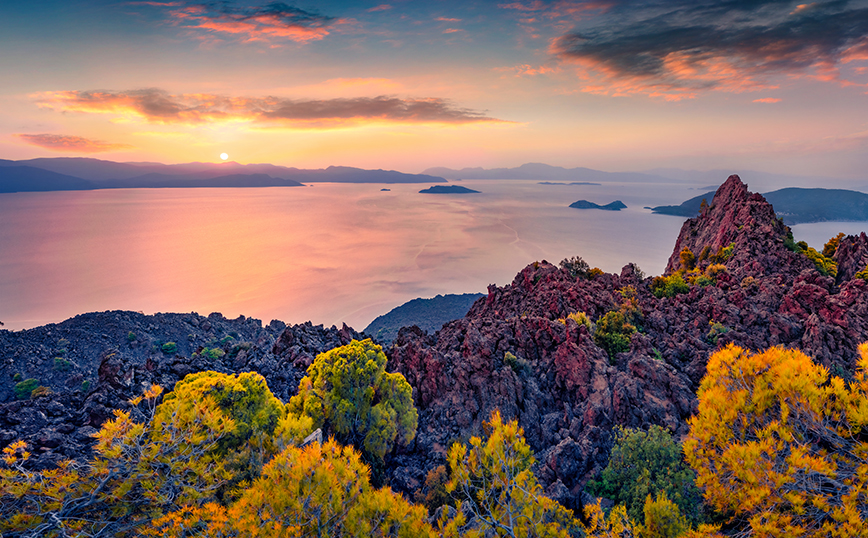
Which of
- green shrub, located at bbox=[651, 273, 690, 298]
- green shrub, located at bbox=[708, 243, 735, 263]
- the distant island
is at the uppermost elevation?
the distant island

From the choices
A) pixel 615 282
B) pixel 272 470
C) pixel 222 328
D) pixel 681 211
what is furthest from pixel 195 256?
pixel 681 211

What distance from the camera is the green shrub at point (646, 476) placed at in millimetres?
13742

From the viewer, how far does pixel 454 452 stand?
33.5 ft

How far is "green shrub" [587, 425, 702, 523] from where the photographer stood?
45.1 ft

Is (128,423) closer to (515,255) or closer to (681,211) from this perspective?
(515,255)

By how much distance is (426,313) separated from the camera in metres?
83.4

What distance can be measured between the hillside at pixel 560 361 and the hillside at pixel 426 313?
36747 millimetres

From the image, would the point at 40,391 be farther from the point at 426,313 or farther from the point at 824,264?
the point at 824,264

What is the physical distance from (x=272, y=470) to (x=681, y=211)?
728ft

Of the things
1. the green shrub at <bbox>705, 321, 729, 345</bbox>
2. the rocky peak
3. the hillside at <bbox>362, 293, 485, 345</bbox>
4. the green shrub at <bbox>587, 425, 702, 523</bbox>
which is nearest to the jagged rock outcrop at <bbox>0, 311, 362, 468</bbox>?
the green shrub at <bbox>587, 425, 702, 523</bbox>

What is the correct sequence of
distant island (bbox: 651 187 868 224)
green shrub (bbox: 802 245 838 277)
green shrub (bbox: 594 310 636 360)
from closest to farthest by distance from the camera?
1. green shrub (bbox: 594 310 636 360)
2. green shrub (bbox: 802 245 838 277)
3. distant island (bbox: 651 187 868 224)

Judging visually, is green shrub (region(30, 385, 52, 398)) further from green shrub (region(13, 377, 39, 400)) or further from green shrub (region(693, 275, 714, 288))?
green shrub (region(693, 275, 714, 288))

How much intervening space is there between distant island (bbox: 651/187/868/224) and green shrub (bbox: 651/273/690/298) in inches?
4274

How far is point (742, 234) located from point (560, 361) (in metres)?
33.8
